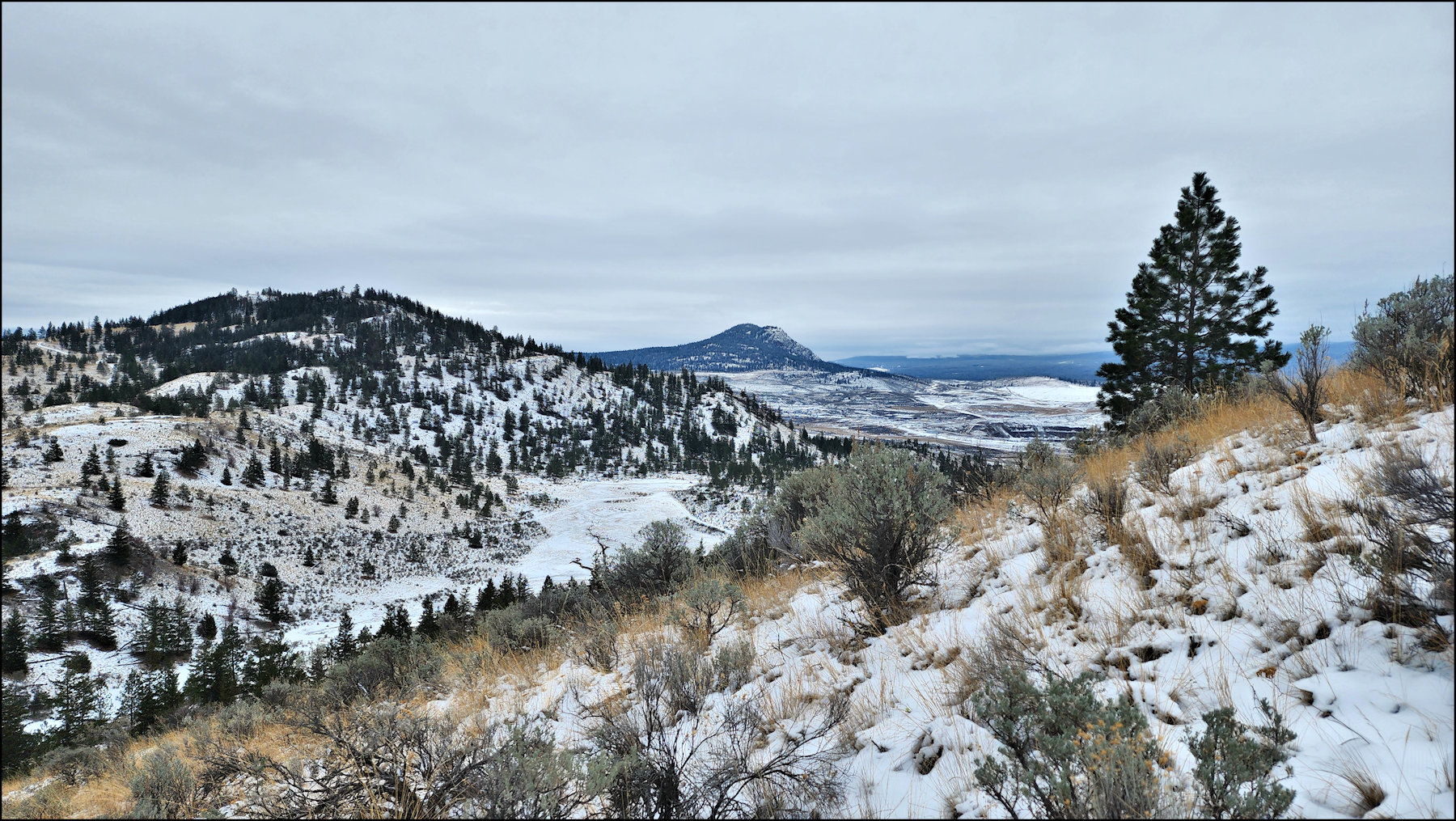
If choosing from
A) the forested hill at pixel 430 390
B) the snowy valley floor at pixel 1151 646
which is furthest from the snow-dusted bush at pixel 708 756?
the forested hill at pixel 430 390

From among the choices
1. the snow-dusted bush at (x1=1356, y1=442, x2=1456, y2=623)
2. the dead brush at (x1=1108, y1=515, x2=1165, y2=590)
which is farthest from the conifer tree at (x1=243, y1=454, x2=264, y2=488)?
the snow-dusted bush at (x1=1356, y1=442, x2=1456, y2=623)

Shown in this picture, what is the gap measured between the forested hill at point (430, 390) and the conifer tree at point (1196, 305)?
61943 mm

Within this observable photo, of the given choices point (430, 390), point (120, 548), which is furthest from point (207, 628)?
point (430, 390)

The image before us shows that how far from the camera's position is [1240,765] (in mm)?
2105

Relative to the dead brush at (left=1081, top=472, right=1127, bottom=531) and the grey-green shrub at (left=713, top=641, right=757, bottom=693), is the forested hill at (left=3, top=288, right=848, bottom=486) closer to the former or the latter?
the dead brush at (left=1081, top=472, right=1127, bottom=531)

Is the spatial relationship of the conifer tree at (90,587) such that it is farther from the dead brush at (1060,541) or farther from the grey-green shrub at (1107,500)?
the grey-green shrub at (1107,500)

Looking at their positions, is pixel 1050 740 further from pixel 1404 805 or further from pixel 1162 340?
pixel 1162 340

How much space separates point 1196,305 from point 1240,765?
29.6 m

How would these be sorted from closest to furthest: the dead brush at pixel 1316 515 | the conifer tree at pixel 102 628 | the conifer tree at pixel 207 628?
the dead brush at pixel 1316 515
the conifer tree at pixel 102 628
the conifer tree at pixel 207 628

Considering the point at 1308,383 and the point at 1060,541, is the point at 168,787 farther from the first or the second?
the point at 1308,383

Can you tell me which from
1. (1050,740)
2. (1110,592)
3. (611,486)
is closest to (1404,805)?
(1050,740)

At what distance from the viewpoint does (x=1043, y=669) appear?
10.1 feet

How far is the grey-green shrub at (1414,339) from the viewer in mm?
4427

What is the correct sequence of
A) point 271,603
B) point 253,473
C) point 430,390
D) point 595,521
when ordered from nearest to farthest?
point 271,603
point 253,473
point 595,521
point 430,390
